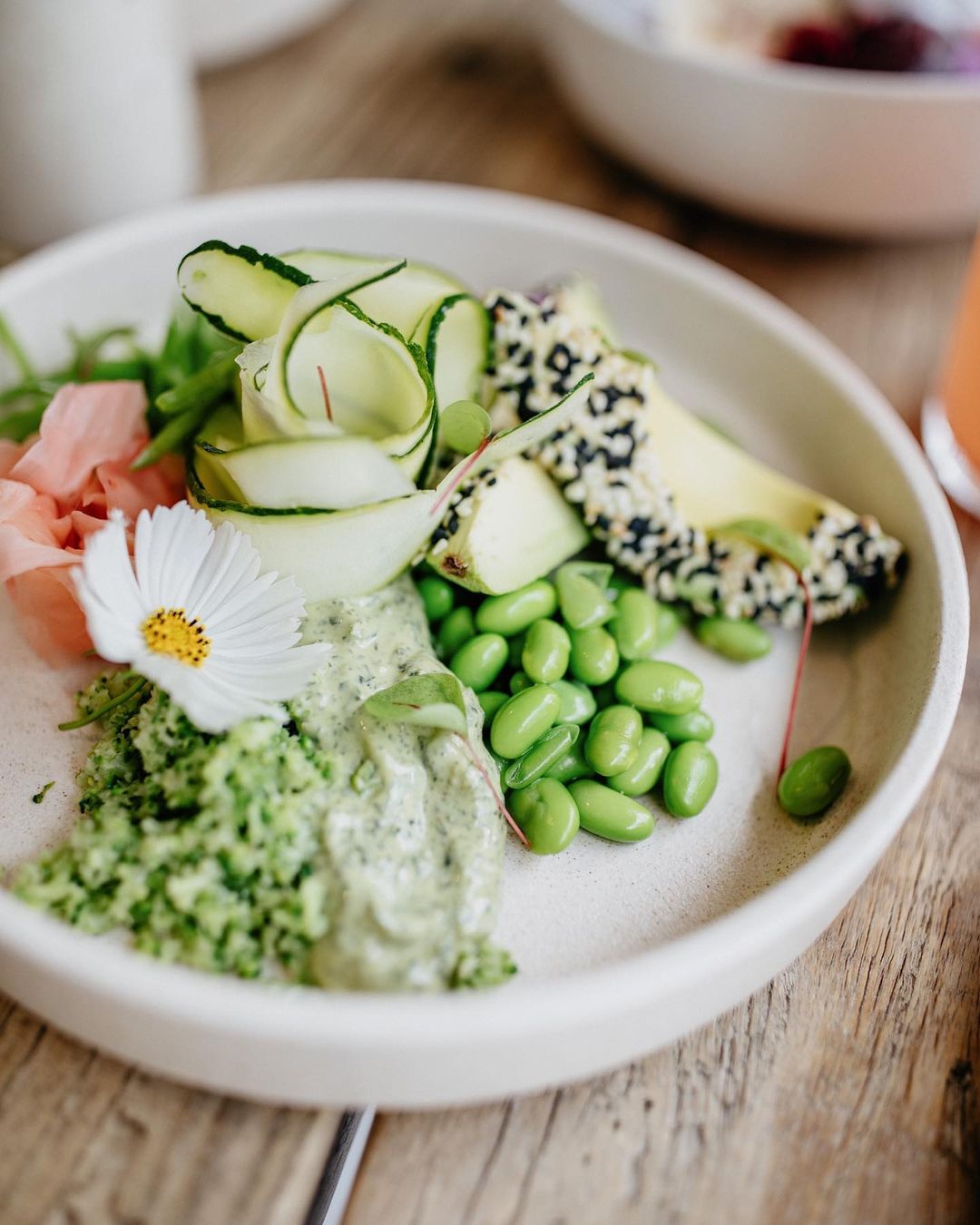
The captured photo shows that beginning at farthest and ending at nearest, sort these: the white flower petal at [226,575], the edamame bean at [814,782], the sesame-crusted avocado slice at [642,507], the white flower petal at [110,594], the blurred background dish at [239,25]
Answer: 1. the blurred background dish at [239,25]
2. the sesame-crusted avocado slice at [642,507]
3. the edamame bean at [814,782]
4. the white flower petal at [226,575]
5. the white flower petal at [110,594]

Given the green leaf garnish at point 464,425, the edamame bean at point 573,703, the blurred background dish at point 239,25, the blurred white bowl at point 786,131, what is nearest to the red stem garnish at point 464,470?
the green leaf garnish at point 464,425

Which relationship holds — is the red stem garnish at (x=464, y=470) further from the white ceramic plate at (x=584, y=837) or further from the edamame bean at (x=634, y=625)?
the white ceramic plate at (x=584, y=837)

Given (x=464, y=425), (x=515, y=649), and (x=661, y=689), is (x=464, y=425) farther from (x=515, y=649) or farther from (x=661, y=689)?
(x=661, y=689)

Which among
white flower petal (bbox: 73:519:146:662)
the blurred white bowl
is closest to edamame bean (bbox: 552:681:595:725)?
white flower petal (bbox: 73:519:146:662)

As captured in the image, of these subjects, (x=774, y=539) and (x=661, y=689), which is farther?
(x=774, y=539)

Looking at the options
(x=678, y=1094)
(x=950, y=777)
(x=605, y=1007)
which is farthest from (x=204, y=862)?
(x=950, y=777)

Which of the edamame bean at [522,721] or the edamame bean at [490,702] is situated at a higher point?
the edamame bean at [522,721]

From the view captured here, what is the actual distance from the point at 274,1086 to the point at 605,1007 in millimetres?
282

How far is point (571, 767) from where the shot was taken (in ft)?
3.90

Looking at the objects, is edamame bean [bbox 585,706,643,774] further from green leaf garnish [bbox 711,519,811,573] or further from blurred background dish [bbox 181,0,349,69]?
blurred background dish [bbox 181,0,349,69]

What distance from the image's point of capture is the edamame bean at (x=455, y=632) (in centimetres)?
126

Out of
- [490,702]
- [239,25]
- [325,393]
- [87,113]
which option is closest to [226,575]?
[325,393]

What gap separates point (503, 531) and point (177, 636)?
15.4 inches

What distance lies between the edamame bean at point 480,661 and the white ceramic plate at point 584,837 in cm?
20
